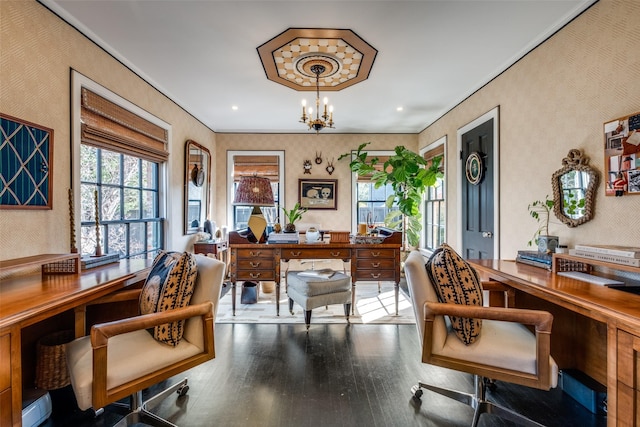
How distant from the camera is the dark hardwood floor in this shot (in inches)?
68.2

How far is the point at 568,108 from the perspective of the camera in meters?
2.29

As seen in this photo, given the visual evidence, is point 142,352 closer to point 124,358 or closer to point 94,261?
point 124,358

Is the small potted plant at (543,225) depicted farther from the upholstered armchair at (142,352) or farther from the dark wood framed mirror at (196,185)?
the dark wood framed mirror at (196,185)

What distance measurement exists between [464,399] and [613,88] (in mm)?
2125

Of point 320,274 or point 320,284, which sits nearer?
point 320,284

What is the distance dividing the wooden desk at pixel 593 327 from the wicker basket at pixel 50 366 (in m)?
2.82

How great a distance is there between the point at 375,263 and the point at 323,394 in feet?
5.14

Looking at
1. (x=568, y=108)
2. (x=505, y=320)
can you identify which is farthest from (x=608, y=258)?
(x=568, y=108)

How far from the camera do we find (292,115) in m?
4.73

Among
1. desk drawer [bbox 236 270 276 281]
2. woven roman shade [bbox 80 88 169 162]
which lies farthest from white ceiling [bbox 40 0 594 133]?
desk drawer [bbox 236 270 276 281]

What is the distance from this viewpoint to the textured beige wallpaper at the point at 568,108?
1871mm

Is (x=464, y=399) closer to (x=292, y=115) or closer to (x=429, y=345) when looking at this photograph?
(x=429, y=345)

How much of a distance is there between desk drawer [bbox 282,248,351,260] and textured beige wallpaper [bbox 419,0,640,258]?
1634 mm

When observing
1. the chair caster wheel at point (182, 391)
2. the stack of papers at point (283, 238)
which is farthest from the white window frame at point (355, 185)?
the chair caster wheel at point (182, 391)
